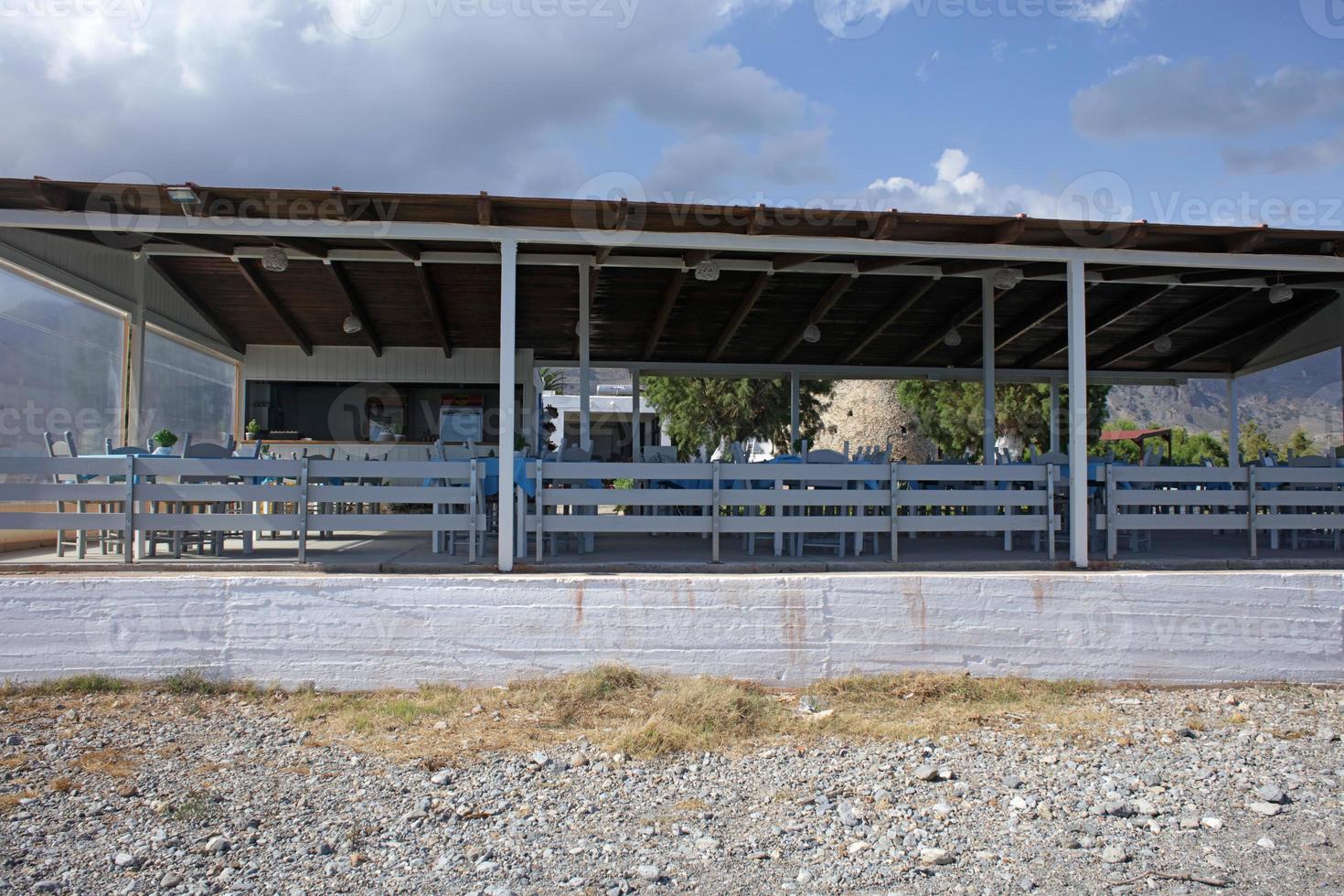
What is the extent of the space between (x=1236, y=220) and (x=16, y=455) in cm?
825

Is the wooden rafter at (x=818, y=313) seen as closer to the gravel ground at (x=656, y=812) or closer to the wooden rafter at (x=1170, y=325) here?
the wooden rafter at (x=1170, y=325)

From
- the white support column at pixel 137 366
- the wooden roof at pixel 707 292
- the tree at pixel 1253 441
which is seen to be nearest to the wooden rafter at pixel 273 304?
the wooden roof at pixel 707 292

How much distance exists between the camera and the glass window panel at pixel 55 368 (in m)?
7.39

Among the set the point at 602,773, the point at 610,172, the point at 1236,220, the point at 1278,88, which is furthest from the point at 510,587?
the point at 1278,88

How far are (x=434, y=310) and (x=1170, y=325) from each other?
27.9 feet

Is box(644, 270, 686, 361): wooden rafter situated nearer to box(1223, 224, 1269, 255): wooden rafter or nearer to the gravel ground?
box(1223, 224, 1269, 255): wooden rafter

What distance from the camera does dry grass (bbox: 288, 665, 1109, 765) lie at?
444 centimetres

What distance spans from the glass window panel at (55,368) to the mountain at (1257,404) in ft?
239

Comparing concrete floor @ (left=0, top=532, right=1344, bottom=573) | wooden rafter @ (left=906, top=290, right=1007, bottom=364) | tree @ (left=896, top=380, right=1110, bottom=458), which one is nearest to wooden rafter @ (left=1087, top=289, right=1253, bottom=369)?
wooden rafter @ (left=906, top=290, right=1007, bottom=364)

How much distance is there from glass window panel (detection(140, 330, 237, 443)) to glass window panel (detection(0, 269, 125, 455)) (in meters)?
0.36

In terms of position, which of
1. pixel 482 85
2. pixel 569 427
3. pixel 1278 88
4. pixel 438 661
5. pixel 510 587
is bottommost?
pixel 438 661

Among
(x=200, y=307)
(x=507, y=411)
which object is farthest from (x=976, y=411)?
(x=507, y=411)

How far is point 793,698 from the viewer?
508 centimetres

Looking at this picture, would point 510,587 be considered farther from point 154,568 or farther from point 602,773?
point 154,568
